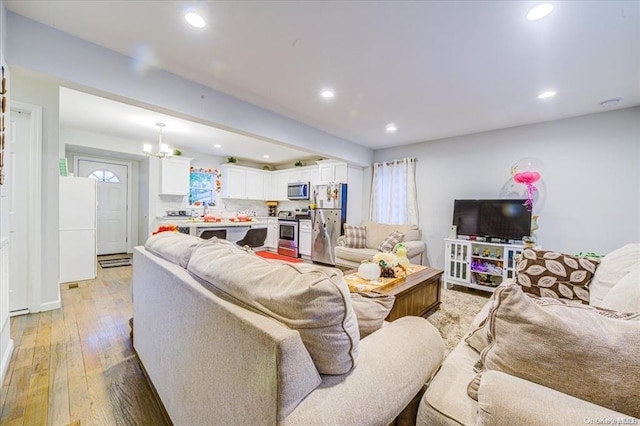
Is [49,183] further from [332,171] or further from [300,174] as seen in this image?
[300,174]

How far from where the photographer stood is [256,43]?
1978mm

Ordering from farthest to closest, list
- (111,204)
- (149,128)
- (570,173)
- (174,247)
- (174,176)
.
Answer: (111,204) < (174,176) < (149,128) < (570,173) < (174,247)

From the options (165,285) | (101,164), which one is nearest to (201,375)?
(165,285)

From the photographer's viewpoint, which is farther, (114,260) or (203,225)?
(203,225)

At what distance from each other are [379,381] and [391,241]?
11.3 feet

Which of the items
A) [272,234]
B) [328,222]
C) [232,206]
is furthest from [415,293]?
[232,206]

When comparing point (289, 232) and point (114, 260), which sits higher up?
point (289, 232)

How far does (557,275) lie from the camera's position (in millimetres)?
2025

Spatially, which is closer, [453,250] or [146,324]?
[146,324]

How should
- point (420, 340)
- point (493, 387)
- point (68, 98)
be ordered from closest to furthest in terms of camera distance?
point (493, 387) < point (420, 340) < point (68, 98)

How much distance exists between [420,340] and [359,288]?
114cm

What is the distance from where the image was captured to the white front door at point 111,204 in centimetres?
541

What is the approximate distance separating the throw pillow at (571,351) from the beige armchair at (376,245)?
327 centimetres

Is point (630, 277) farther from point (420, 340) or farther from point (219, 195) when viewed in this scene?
point (219, 195)
